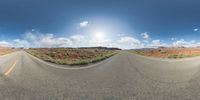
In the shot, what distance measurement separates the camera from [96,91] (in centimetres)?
655

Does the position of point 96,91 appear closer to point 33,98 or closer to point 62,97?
point 62,97

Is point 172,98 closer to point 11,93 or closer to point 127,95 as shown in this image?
point 127,95

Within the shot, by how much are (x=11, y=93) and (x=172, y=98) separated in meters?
3.92

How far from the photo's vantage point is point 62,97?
18.7 ft

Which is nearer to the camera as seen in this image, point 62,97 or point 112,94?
point 62,97

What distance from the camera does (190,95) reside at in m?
5.91

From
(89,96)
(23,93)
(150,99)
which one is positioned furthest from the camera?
(23,93)

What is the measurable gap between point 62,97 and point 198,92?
3.39m

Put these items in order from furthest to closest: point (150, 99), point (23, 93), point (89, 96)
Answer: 1. point (23, 93)
2. point (89, 96)
3. point (150, 99)

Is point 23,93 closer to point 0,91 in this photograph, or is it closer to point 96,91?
point 0,91

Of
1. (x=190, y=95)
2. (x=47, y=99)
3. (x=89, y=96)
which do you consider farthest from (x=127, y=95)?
(x=47, y=99)

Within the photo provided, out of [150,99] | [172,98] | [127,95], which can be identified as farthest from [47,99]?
[172,98]

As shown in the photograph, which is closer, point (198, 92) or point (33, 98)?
point (33, 98)

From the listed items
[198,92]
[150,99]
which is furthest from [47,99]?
[198,92]
